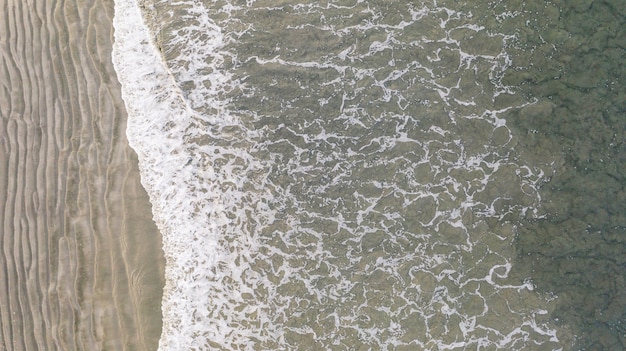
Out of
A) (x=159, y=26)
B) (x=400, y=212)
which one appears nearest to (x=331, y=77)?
(x=400, y=212)

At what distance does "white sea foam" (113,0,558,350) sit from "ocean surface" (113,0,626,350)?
0.08ft

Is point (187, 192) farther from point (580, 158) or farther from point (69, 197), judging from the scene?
point (580, 158)

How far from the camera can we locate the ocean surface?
731cm

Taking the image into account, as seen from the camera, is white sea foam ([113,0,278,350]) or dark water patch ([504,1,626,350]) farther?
dark water patch ([504,1,626,350])

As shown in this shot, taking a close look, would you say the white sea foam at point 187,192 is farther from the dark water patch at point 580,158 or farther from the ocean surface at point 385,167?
the dark water patch at point 580,158

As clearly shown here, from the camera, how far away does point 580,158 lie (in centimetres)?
746

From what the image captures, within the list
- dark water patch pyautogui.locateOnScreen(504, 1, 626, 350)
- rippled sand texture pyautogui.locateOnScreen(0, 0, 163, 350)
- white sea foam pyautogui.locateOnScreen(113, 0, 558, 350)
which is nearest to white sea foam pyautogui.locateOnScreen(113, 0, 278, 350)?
white sea foam pyautogui.locateOnScreen(113, 0, 558, 350)

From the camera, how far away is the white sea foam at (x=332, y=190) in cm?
727

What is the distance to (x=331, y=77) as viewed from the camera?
7637 mm

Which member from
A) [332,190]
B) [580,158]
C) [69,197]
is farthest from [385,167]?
[69,197]

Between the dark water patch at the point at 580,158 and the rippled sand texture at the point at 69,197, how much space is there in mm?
6375

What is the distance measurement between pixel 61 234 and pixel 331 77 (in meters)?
5.10

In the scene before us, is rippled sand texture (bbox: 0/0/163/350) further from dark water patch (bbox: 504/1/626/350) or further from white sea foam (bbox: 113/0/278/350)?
dark water patch (bbox: 504/1/626/350)

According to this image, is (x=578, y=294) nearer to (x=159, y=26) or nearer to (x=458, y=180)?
(x=458, y=180)
